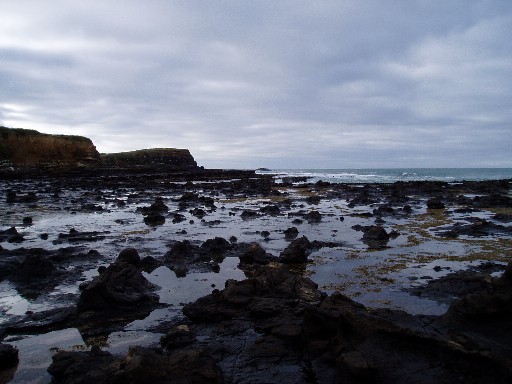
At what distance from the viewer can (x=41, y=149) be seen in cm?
7419

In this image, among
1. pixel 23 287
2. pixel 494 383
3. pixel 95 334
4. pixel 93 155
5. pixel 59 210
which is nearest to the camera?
pixel 494 383

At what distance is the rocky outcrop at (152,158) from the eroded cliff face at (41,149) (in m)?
25.5

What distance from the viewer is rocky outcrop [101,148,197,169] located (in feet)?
368

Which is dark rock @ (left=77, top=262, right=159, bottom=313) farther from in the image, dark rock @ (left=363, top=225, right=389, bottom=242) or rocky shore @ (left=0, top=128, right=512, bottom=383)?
dark rock @ (left=363, top=225, right=389, bottom=242)

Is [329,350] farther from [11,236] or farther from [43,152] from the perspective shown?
[43,152]

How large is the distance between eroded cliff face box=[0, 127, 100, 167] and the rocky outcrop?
2545 cm

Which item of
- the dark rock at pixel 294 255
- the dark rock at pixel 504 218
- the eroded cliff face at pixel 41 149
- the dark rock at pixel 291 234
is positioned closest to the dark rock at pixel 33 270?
the dark rock at pixel 294 255

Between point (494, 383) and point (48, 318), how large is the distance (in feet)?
22.2

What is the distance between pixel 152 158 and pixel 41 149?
49282 mm

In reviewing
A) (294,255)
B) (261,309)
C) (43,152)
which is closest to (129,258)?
(294,255)

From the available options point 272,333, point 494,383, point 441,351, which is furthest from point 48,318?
point 494,383

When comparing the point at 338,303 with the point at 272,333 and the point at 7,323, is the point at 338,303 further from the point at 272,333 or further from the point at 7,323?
the point at 7,323

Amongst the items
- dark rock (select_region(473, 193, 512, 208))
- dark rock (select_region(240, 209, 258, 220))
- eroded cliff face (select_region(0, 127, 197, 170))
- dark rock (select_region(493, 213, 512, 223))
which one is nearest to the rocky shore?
dark rock (select_region(493, 213, 512, 223))

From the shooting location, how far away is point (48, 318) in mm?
6586
